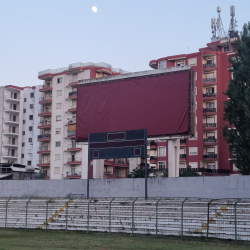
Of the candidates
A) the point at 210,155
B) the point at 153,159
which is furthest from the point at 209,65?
the point at 153,159

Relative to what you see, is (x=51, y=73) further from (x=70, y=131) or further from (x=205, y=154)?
(x=205, y=154)

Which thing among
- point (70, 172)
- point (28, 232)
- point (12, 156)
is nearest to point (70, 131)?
point (70, 172)

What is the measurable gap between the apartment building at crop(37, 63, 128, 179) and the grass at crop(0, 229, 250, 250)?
5578 centimetres

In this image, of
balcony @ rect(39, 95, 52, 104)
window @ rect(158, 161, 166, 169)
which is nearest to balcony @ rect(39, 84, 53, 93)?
balcony @ rect(39, 95, 52, 104)

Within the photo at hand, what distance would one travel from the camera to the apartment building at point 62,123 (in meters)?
87.5

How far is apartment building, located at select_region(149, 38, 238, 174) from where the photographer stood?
259 feet

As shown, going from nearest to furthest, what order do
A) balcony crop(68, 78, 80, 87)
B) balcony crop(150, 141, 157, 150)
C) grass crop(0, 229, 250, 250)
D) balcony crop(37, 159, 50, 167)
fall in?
grass crop(0, 229, 250, 250) < balcony crop(150, 141, 157, 150) < balcony crop(68, 78, 80, 87) < balcony crop(37, 159, 50, 167)

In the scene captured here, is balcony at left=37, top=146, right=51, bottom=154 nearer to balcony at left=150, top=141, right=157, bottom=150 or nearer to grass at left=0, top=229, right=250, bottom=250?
balcony at left=150, top=141, right=157, bottom=150

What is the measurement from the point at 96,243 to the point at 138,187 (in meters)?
14.6

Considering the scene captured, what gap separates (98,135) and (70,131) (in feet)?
153

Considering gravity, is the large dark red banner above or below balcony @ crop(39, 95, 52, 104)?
below

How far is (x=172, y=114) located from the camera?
1671 inches

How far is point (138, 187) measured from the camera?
40.2m

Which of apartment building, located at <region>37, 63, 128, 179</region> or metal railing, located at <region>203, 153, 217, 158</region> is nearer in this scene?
metal railing, located at <region>203, 153, 217, 158</region>
